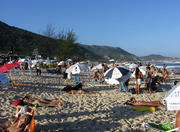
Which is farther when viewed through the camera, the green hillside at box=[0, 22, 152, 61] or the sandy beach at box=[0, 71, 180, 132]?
the green hillside at box=[0, 22, 152, 61]

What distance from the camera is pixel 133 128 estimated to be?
4.65m

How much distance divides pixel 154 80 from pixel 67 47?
25.4 m

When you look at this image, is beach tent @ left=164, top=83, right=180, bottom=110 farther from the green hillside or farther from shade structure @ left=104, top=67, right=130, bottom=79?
the green hillside

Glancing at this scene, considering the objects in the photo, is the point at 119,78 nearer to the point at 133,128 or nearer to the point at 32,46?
the point at 133,128

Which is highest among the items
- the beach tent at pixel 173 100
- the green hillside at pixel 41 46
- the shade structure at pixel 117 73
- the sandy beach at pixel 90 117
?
the green hillside at pixel 41 46

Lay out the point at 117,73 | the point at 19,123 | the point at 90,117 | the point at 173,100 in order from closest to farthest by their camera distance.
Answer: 1. the point at 173,100
2. the point at 19,123
3. the point at 90,117
4. the point at 117,73

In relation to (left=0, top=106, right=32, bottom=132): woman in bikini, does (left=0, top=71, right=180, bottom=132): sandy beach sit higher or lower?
lower

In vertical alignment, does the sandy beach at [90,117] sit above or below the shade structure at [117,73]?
below

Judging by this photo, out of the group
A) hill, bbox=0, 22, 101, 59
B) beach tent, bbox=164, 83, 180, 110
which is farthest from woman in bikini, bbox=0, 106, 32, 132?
hill, bbox=0, 22, 101, 59

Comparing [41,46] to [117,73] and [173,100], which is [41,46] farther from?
[173,100]

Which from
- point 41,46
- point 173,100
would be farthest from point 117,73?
point 41,46

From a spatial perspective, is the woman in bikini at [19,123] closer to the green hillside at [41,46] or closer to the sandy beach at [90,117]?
the sandy beach at [90,117]

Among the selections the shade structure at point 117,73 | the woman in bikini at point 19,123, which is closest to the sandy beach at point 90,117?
the woman in bikini at point 19,123

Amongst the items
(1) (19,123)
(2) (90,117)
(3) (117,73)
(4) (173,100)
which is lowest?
(2) (90,117)
